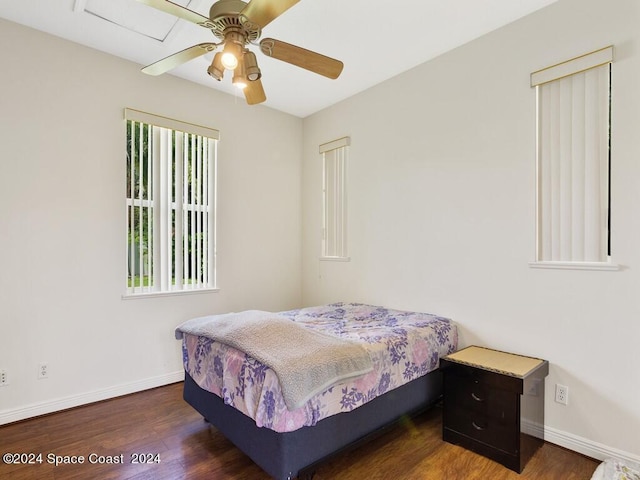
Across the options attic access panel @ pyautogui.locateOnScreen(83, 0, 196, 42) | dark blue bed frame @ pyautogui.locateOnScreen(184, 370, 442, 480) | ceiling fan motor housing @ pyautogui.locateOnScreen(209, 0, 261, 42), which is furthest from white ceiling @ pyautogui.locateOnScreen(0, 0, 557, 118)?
dark blue bed frame @ pyautogui.locateOnScreen(184, 370, 442, 480)

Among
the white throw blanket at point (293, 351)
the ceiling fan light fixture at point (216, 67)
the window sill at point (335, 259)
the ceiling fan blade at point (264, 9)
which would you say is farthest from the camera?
the window sill at point (335, 259)

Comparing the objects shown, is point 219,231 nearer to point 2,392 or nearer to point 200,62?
point 200,62

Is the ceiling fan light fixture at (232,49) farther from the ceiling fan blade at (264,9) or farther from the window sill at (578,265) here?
the window sill at (578,265)

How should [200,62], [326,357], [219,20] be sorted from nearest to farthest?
[219,20] → [326,357] → [200,62]

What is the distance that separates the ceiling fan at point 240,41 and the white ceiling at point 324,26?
0.40 m

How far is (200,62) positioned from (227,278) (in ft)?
6.61

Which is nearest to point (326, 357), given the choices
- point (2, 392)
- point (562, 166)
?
point (562, 166)

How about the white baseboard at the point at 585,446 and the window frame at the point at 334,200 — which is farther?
the window frame at the point at 334,200

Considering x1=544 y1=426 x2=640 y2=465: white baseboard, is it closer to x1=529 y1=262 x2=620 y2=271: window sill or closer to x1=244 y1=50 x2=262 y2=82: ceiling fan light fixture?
x1=529 y1=262 x2=620 y2=271: window sill

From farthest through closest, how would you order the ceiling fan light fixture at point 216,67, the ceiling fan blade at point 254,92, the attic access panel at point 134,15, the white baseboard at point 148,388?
the attic access panel at point 134,15 < the ceiling fan blade at point 254,92 < the white baseboard at point 148,388 < the ceiling fan light fixture at point 216,67

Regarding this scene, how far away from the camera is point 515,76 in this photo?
2.45 meters

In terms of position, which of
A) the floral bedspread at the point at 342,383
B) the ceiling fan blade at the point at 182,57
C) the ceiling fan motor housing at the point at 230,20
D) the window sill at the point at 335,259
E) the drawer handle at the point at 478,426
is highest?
the ceiling fan motor housing at the point at 230,20

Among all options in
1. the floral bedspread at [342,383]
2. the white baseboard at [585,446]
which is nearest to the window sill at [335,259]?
the floral bedspread at [342,383]

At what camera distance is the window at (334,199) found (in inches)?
149
